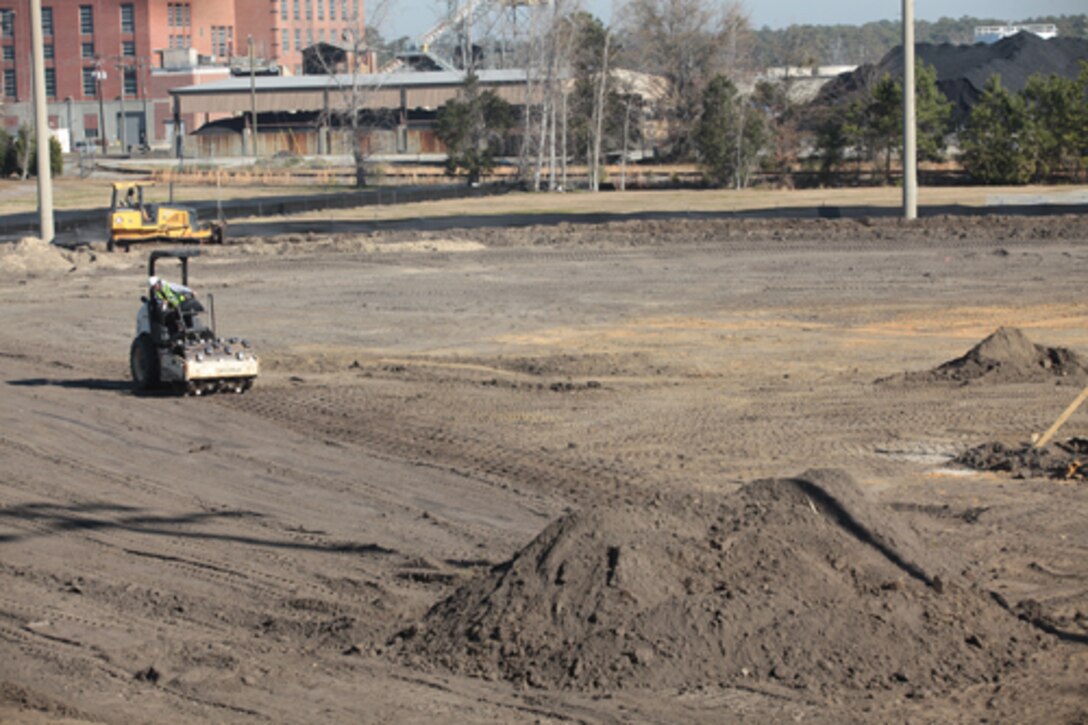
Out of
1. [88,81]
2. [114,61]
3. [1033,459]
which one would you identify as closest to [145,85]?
[114,61]

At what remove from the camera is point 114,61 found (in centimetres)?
12031

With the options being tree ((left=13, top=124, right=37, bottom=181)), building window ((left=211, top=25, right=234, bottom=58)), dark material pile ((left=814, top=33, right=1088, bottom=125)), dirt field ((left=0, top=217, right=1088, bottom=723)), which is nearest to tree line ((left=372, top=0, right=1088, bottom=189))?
dark material pile ((left=814, top=33, right=1088, bottom=125))

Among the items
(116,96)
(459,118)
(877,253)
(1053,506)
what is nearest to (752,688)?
(1053,506)

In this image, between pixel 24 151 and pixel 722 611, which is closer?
pixel 722 611

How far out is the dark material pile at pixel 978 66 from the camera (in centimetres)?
7919

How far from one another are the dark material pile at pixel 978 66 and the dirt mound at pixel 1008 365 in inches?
2348

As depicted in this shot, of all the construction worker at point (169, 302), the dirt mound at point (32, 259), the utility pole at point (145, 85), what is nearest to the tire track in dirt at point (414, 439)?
the construction worker at point (169, 302)

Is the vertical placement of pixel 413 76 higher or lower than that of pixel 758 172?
higher

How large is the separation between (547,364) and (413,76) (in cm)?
8612

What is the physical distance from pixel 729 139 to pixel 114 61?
72189 mm

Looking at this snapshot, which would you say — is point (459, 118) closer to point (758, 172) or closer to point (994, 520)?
point (758, 172)

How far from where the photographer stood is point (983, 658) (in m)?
8.98

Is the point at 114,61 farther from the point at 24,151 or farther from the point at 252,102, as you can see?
the point at 24,151

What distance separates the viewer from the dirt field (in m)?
Answer: 8.75
